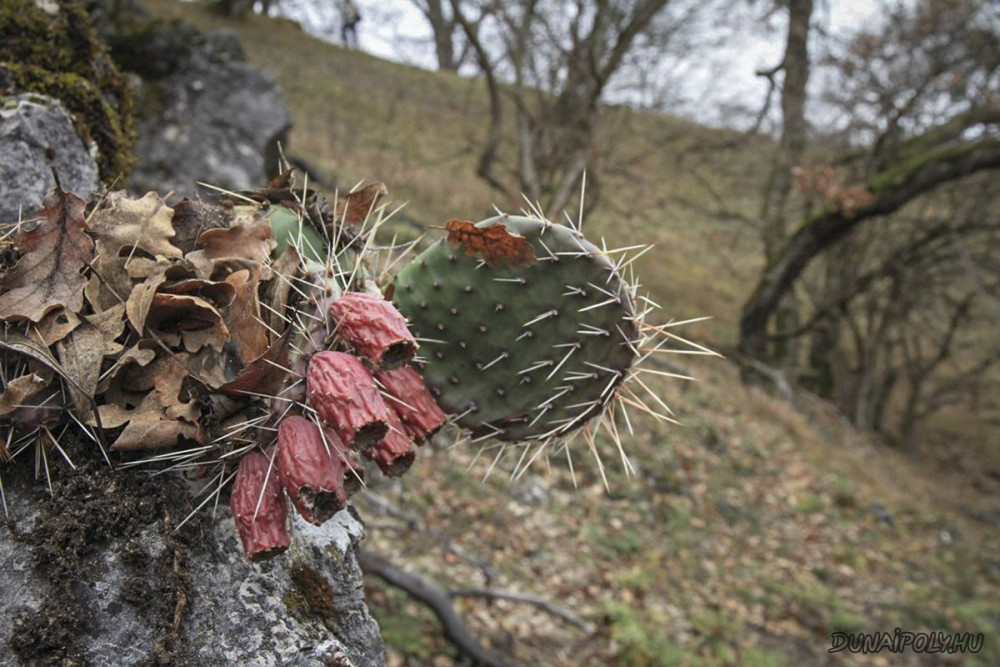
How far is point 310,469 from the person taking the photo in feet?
4.06

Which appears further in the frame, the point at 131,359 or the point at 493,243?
the point at 493,243

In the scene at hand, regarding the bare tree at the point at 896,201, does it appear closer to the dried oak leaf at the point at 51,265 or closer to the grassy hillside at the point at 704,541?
the grassy hillside at the point at 704,541

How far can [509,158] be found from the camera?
17047 mm

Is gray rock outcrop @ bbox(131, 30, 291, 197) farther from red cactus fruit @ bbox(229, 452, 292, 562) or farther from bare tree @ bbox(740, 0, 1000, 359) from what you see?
bare tree @ bbox(740, 0, 1000, 359)

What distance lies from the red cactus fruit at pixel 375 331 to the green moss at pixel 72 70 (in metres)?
1.36

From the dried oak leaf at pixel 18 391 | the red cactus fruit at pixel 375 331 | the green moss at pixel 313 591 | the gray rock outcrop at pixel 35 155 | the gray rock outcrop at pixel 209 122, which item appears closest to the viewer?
the dried oak leaf at pixel 18 391

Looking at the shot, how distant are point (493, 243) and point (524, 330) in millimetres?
224

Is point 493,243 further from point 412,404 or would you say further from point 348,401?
point 348,401

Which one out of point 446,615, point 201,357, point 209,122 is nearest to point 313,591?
point 201,357

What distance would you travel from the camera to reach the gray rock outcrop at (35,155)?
6.03 feet

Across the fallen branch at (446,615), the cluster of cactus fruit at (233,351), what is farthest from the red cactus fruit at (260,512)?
the fallen branch at (446,615)

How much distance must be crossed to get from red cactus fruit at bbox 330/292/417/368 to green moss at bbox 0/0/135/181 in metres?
1.36

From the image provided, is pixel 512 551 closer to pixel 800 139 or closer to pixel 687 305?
pixel 800 139

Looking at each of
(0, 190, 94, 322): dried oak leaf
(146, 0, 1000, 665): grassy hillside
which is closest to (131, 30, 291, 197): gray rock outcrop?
(146, 0, 1000, 665): grassy hillside
